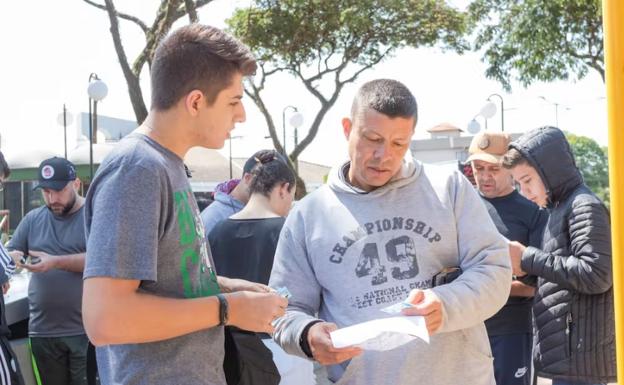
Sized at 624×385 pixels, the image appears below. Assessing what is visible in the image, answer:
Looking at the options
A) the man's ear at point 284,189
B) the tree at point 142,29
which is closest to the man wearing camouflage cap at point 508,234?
the man's ear at point 284,189

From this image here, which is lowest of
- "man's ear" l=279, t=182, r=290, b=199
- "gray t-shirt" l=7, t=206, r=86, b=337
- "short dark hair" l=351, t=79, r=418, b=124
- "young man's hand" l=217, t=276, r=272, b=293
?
"gray t-shirt" l=7, t=206, r=86, b=337

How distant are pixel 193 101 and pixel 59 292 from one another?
3.57m

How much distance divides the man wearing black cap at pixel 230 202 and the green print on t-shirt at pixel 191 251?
295 centimetres

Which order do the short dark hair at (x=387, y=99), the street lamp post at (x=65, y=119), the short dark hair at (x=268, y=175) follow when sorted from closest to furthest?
the short dark hair at (x=387, y=99) < the short dark hair at (x=268, y=175) < the street lamp post at (x=65, y=119)

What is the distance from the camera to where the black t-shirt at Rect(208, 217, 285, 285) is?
4.30m

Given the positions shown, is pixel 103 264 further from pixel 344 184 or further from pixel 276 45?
pixel 276 45

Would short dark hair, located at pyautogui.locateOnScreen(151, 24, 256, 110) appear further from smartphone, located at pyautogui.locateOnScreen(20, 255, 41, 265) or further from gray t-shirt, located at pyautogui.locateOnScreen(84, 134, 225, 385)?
smartphone, located at pyautogui.locateOnScreen(20, 255, 41, 265)

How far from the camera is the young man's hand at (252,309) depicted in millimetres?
1823

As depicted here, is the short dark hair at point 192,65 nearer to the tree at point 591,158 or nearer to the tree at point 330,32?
the tree at point 330,32

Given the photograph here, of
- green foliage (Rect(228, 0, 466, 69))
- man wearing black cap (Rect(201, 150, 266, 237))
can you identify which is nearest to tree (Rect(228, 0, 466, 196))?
green foliage (Rect(228, 0, 466, 69))

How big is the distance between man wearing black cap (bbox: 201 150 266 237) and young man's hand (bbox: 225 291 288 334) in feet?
9.86

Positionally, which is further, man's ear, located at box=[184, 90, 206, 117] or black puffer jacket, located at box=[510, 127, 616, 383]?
black puffer jacket, located at box=[510, 127, 616, 383]

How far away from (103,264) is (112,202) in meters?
0.15

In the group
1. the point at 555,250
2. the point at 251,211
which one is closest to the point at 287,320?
the point at 555,250
